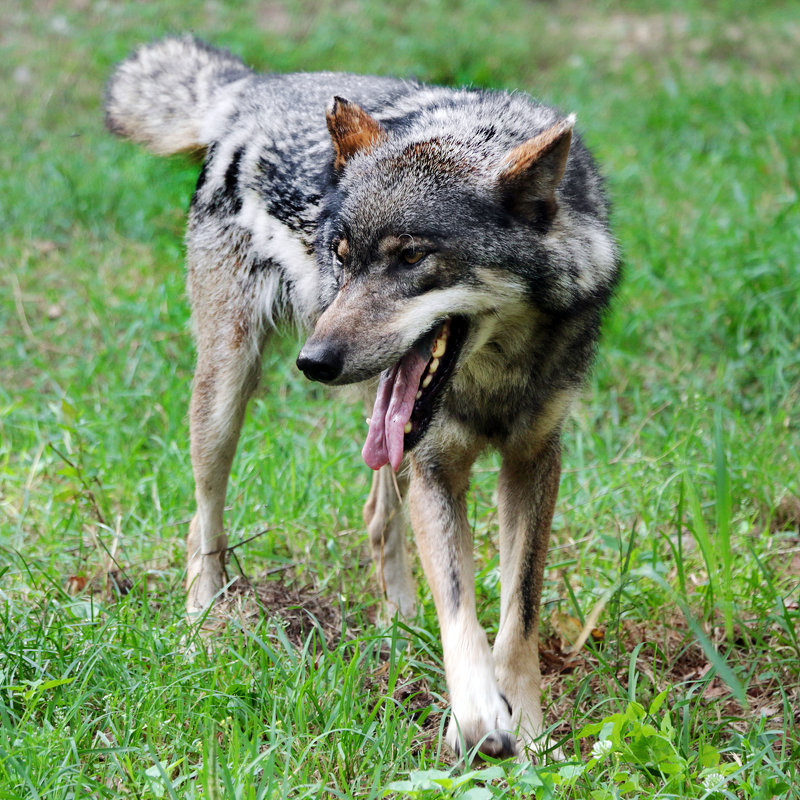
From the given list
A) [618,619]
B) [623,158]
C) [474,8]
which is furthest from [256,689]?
[474,8]

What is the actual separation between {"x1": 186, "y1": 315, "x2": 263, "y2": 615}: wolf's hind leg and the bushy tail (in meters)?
0.97

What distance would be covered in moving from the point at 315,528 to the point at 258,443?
840 millimetres

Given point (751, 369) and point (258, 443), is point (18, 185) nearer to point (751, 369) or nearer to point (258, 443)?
point (258, 443)

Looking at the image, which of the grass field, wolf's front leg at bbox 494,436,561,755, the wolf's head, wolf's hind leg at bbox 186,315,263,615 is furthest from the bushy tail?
wolf's front leg at bbox 494,436,561,755

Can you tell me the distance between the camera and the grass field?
9.52 ft

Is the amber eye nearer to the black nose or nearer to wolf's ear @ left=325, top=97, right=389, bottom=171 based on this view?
the black nose

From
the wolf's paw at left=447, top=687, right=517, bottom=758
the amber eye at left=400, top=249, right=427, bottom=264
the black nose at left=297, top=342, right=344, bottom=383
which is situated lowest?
the wolf's paw at left=447, top=687, right=517, bottom=758

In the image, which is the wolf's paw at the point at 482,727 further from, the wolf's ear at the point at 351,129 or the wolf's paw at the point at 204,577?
the wolf's ear at the point at 351,129

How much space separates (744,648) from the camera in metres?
3.74

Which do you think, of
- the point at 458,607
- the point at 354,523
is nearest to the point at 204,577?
the point at 354,523

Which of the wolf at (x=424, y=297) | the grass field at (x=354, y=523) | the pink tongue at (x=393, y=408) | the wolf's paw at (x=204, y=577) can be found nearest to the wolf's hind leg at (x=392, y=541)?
the wolf at (x=424, y=297)

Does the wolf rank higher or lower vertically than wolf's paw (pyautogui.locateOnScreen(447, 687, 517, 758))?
higher

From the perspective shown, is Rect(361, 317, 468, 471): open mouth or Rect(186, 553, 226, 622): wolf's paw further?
Rect(186, 553, 226, 622): wolf's paw

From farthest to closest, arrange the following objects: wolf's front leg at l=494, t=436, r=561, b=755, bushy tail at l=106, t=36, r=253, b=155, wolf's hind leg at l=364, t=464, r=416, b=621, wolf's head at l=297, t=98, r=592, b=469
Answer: bushy tail at l=106, t=36, r=253, b=155, wolf's hind leg at l=364, t=464, r=416, b=621, wolf's front leg at l=494, t=436, r=561, b=755, wolf's head at l=297, t=98, r=592, b=469
